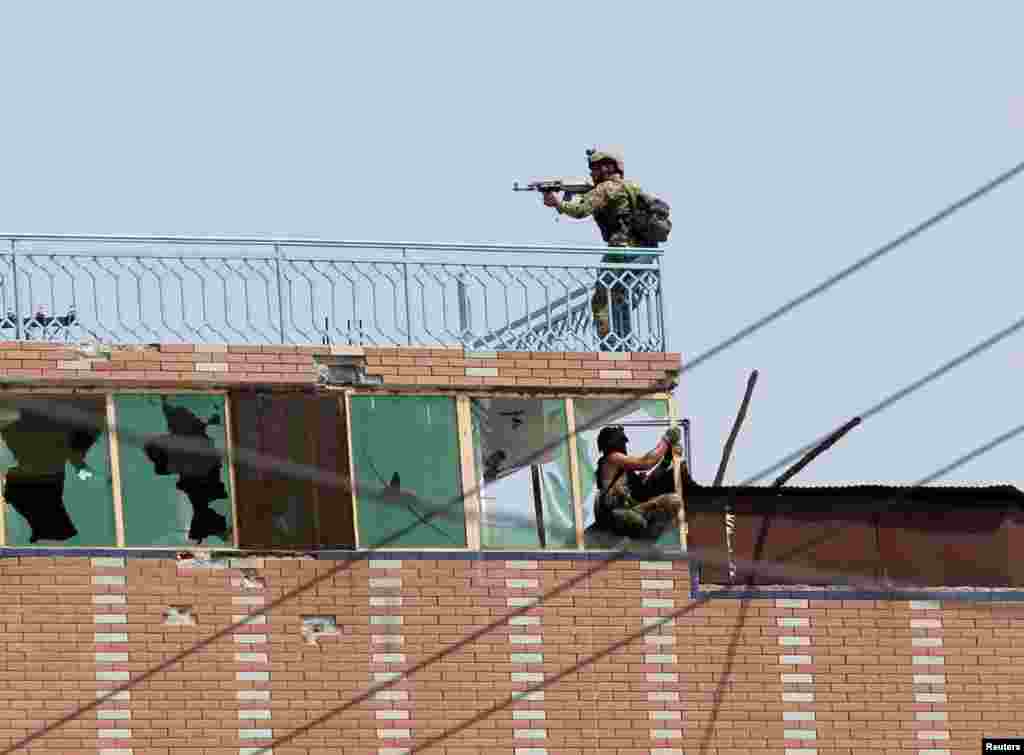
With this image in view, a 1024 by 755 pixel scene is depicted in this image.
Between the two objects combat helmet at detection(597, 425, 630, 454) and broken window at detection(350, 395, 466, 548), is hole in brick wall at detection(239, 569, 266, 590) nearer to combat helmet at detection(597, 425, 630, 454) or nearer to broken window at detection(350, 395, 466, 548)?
broken window at detection(350, 395, 466, 548)

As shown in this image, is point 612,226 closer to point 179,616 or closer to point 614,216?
point 614,216

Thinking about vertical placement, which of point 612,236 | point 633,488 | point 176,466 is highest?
point 612,236

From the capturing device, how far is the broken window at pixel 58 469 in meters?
34.5

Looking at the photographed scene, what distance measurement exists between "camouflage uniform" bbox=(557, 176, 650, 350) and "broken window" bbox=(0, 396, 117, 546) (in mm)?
3895

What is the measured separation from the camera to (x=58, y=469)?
1366 inches

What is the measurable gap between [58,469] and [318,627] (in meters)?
2.14

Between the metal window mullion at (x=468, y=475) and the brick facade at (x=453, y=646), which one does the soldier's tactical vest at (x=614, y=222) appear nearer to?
the brick facade at (x=453, y=646)

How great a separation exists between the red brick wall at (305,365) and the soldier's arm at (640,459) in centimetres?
46

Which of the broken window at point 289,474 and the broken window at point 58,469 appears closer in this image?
the broken window at point 58,469

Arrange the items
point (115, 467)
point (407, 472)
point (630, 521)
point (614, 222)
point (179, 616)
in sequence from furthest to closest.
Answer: point (614, 222), point (630, 521), point (407, 472), point (115, 467), point (179, 616)

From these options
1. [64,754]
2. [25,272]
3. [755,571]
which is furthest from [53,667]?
[755,571]

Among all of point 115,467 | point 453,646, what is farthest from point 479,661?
point 115,467

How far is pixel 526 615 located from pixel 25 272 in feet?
14.2

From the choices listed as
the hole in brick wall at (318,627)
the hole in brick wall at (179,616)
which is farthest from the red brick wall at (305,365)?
the hole in brick wall at (318,627)
